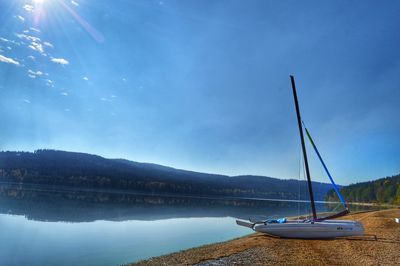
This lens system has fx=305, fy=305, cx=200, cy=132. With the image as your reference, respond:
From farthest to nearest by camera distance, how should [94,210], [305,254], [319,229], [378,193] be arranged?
1. [378,193]
2. [94,210]
3. [319,229]
4. [305,254]

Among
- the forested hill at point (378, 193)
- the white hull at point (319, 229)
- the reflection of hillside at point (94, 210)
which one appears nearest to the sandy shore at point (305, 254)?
the white hull at point (319, 229)

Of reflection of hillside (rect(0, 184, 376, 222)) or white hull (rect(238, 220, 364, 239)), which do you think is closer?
white hull (rect(238, 220, 364, 239))

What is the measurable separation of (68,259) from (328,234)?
809 inches

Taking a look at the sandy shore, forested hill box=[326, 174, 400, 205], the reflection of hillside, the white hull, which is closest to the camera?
the sandy shore

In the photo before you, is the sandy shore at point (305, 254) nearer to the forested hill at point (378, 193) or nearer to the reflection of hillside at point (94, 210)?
the reflection of hillside at point (94, 210)

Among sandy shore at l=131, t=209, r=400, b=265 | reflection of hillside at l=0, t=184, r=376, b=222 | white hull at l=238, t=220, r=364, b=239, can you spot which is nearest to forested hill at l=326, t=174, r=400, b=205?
reflection of hillside at l=0, t=184, r=376, b=222

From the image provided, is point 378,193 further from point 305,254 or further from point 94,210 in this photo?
point 305,254

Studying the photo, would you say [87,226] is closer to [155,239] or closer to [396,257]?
[155,239]

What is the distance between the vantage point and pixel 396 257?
1772 cm

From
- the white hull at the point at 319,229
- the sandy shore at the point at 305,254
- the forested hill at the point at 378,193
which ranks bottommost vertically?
the sandy shore at the point at 305,254

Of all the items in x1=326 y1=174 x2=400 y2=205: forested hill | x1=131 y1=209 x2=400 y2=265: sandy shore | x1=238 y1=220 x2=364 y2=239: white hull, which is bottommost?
x1=131 y1=209 x2=400 y2=265: sandy shore

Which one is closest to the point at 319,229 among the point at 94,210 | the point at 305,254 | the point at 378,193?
the point at 305,254

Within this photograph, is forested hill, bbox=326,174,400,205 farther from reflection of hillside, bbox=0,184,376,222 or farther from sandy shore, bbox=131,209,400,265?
sandy shore, bbox=131,209,400,265

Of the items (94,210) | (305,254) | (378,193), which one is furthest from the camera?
(378,193)
